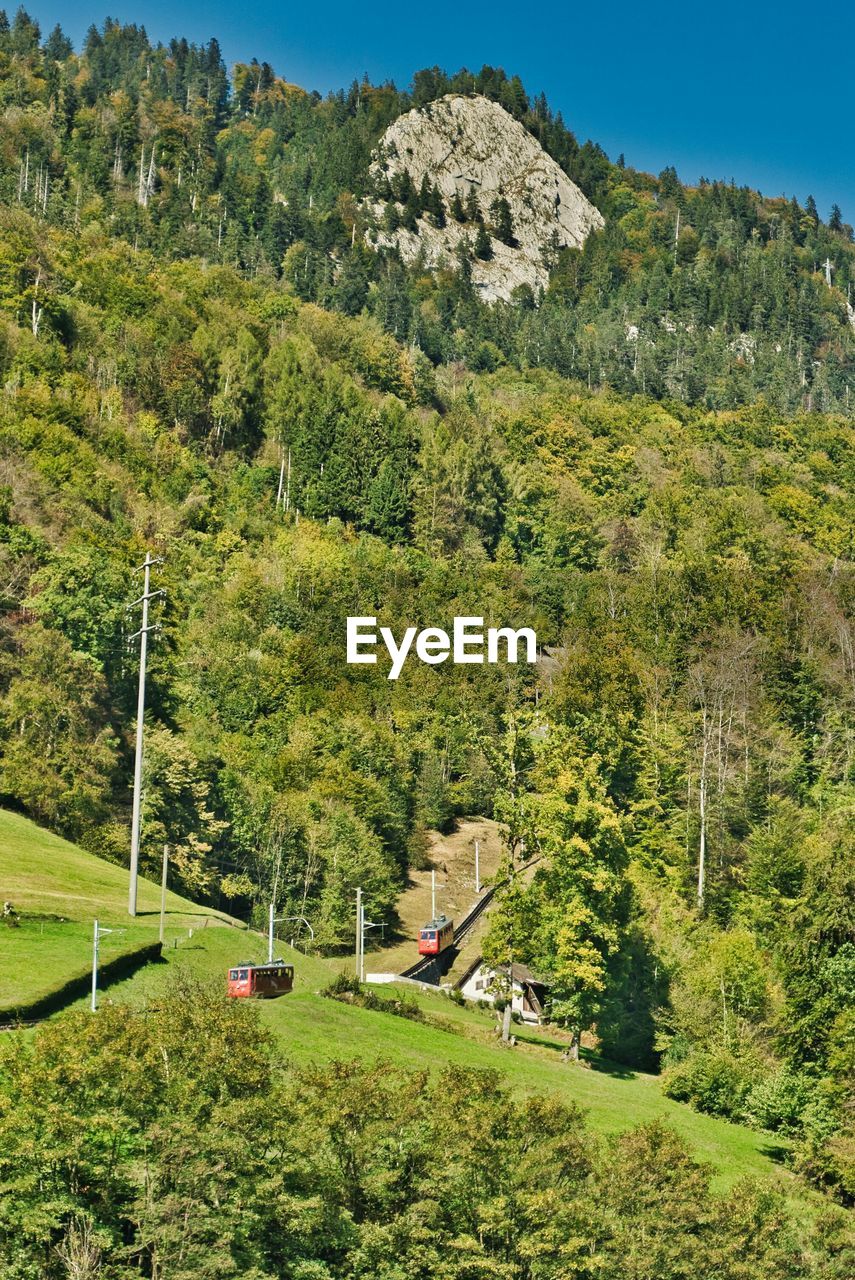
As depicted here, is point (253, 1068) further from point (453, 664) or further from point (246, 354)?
point (246, 354)

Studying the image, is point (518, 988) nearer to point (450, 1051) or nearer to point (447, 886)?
point (447, 886)

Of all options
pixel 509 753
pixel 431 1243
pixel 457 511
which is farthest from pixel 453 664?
pixel 431 1243

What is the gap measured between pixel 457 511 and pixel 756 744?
161ft

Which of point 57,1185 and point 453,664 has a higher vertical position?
point 453,664

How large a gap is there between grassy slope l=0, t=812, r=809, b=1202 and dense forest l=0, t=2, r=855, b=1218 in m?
3.33

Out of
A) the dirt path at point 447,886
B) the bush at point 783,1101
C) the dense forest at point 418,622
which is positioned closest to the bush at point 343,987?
the dense forest at point 418,622

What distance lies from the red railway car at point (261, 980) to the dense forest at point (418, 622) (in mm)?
13991

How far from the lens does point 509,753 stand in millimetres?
68375

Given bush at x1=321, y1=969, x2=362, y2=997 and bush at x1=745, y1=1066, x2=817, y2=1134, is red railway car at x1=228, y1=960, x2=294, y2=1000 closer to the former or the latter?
bush at x1=321, y1=969, x2=362, y2=997

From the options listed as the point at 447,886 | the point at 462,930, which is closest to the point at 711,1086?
the point at 462,930

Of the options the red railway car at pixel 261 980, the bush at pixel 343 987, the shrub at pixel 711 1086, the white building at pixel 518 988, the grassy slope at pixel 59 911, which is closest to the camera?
the grassy slope at pixel 59 911

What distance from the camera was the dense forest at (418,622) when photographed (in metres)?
67.4

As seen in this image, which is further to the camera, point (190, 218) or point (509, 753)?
point (190, 218)

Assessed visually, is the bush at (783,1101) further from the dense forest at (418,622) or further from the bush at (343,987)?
the bush at (343,987)
